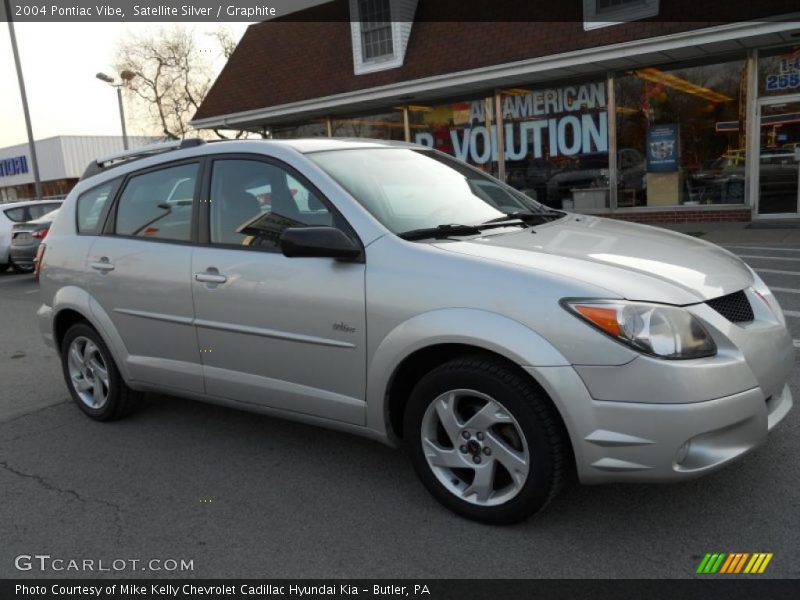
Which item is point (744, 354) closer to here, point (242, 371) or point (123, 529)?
point (242, 371)

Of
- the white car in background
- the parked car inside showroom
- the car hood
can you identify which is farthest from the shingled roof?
the car hood

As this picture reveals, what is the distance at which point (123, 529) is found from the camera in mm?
3170

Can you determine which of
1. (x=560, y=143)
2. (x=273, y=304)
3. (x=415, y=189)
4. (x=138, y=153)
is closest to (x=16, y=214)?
(x=138, y=153)

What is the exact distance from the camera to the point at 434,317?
2.90 m

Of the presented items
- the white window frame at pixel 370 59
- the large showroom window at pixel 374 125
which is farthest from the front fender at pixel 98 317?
the large showroom window at pixel 374 125

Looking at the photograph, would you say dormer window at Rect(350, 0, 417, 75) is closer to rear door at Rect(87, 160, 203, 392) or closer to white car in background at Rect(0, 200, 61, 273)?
white car in background at Rect(0, 200, 61, 273)

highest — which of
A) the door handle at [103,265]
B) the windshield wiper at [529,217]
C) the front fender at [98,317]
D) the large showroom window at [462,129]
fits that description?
the large showroom window at [462,129]

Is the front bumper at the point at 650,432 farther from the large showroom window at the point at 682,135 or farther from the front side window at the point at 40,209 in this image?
the front side window at the point at 40,209

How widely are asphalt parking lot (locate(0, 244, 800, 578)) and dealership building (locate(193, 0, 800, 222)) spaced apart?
394 inches

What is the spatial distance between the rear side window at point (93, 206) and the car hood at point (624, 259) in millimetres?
2656

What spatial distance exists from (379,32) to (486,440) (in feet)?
48.7

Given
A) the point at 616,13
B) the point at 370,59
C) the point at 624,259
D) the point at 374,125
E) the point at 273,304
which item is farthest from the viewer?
the point at 374,125

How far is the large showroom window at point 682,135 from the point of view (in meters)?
12.6

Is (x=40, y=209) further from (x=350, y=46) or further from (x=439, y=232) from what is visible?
(x=439, y=232)
